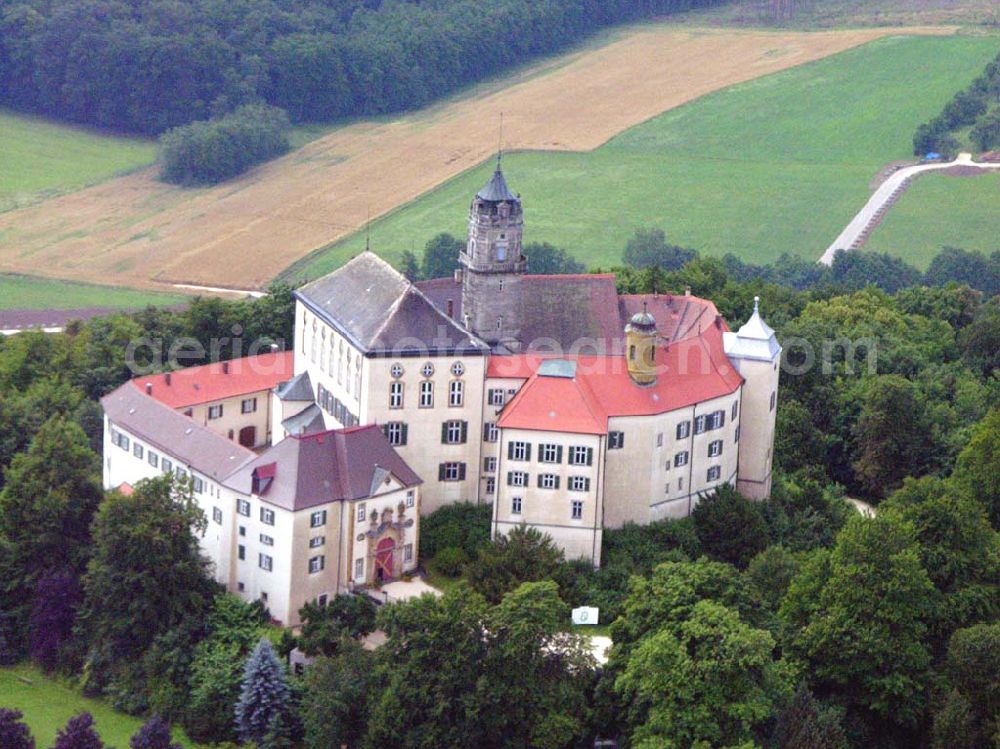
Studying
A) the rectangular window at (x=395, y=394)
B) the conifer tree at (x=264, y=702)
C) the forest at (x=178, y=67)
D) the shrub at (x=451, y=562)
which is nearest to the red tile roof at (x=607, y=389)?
the rectangular window at (x=395, y=394)

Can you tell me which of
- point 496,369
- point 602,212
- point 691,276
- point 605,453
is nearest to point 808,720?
point 605,453

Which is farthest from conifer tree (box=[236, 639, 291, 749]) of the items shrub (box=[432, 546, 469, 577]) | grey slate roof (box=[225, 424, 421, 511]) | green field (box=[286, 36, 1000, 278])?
green field (box=[286, 36, 1000, 278])

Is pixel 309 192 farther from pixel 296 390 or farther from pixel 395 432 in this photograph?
pixel 395 432

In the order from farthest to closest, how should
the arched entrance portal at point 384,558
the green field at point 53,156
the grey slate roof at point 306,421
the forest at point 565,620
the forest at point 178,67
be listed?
the forest at point 178,67, the green field at point 53,156, the grey slate roof at point 306,421, the arched entrance portal at point 384,558, the forest at point 565,620

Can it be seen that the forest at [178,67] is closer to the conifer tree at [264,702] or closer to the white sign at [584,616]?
the white sign at [584,616]

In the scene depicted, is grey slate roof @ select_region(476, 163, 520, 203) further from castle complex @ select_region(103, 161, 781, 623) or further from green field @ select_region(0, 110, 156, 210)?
green field @ select_region(0, 110, 156, 210)
